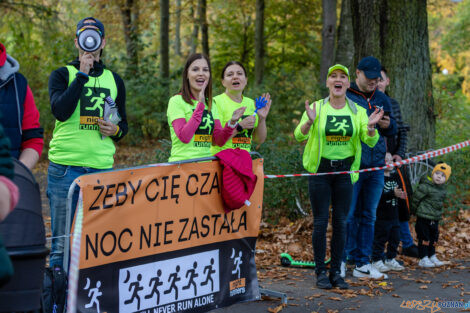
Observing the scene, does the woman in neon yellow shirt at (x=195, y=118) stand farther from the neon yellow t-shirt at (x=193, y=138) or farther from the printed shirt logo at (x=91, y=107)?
the printed shirt logo at (x=91, y=107)

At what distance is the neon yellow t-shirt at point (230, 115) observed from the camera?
18.2 feet

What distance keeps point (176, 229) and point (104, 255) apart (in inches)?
28.2

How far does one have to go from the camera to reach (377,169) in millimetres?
6625

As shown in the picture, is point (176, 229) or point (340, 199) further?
point (340, 199)

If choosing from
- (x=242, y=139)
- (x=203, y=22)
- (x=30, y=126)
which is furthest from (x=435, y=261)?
(x=203, y=22)

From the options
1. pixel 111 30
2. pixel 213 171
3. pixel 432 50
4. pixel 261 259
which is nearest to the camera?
pixel 213 171

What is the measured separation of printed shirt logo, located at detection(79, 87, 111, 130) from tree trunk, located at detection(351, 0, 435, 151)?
594cm

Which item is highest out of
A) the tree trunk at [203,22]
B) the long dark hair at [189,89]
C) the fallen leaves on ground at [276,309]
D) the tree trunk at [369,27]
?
the tree trunk at [203,22]

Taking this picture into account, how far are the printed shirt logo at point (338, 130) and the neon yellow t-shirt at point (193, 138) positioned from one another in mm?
1474

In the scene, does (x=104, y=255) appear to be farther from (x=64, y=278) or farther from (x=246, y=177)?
(x=246, y=177)

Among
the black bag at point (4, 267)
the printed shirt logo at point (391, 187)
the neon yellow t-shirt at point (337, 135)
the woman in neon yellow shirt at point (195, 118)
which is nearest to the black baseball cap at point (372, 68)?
the neon yellow t-shirt at point (337, 135)

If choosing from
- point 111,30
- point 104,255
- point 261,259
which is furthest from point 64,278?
point 111,30

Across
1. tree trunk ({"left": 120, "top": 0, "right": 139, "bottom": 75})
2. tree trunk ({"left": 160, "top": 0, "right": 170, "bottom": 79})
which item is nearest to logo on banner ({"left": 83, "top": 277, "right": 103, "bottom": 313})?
tree trunk ({"left": 160, "top": 0, "right": 170, "bottom": 79})

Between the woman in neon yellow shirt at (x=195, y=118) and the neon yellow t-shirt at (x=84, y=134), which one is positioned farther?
the woman in neon yellow shirt at (x=195, y=118)
